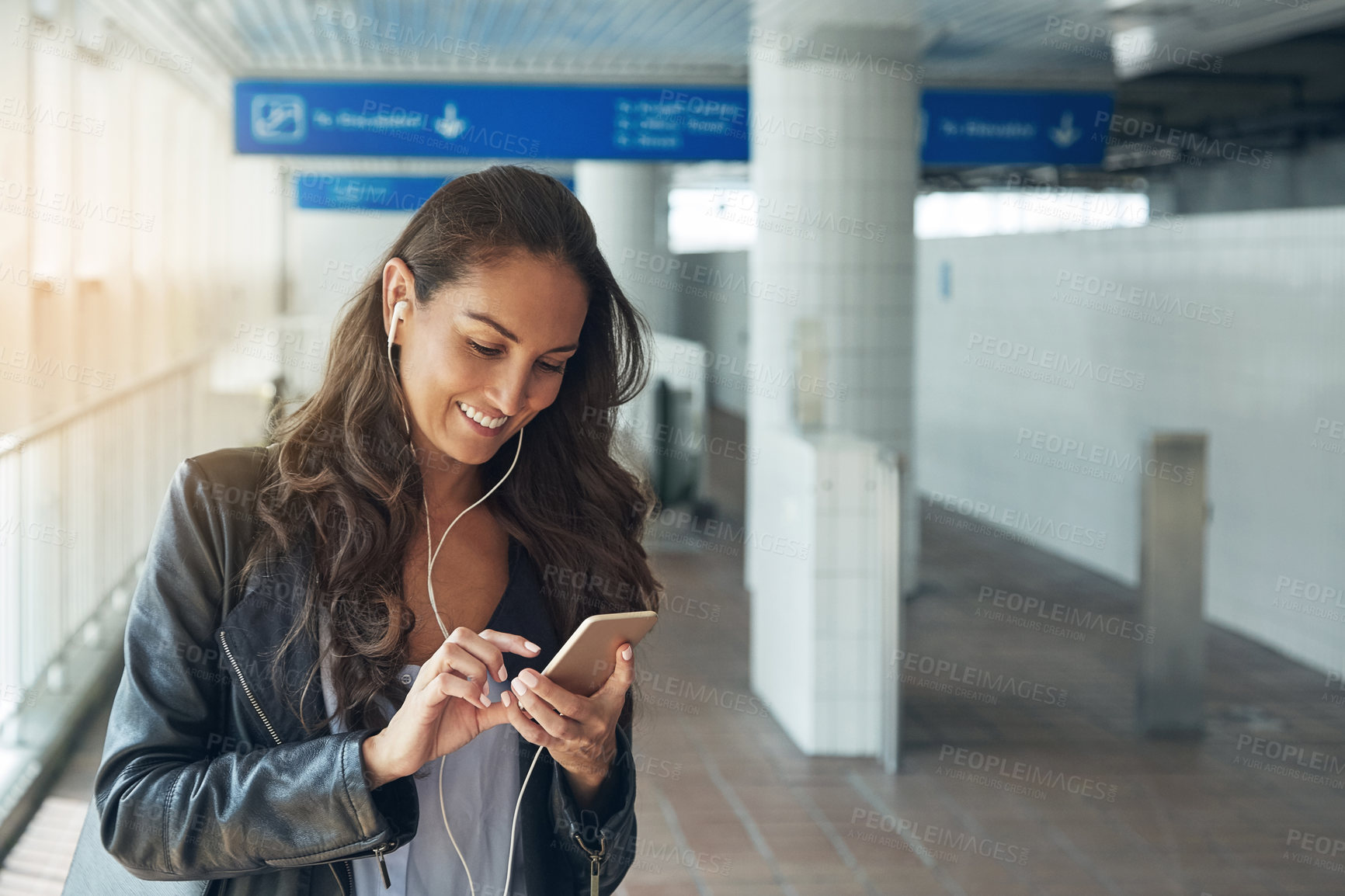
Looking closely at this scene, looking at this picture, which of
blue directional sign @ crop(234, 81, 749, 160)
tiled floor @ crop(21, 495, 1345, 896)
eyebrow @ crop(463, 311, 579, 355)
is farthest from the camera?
blue directional sign @ crop(234, 81, 749, 160)

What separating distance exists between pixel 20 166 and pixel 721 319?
16.9 m

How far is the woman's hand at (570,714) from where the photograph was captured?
139 centimetres

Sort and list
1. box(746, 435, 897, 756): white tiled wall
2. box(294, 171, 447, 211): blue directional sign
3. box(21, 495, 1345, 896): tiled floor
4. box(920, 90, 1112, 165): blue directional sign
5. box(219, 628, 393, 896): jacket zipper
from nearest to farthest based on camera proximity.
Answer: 1. box(219, 628, 393, 896): jacket zipper
2. box(21, 495, 1345, 896): tiled floor
3. box(746, 435, 897, 756): white tiled wall
4. box(920, 90, 1112, 165): blue directional sign
5. box(294, 171, 447, 211): blue directional sign

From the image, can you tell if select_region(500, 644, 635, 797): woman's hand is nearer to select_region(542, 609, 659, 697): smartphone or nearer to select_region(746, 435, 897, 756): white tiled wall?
select_region(542, 609, 659, 697): smartphone

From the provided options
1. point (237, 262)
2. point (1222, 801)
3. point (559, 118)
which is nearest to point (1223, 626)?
point (1222, 801)

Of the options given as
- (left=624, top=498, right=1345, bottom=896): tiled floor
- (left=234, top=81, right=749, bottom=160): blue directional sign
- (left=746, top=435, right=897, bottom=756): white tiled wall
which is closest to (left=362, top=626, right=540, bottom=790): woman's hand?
(left=624, top=498, right=1345, bottom=896): tiled floor

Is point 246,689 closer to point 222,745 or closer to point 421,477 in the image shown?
point 222,745

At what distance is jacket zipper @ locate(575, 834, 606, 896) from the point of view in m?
1.62

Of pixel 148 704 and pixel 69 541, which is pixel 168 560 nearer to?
pixel 148 704

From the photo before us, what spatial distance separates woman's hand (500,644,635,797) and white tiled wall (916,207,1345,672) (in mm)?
6325

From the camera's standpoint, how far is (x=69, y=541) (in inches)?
251

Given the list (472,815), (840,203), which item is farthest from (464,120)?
(472,815)

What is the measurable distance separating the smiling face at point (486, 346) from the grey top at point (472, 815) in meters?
0.23

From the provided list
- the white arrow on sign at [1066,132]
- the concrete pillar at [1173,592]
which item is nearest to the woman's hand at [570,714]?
the concrete pillar at [1173,592]
